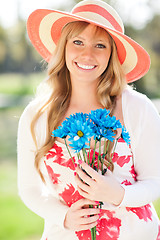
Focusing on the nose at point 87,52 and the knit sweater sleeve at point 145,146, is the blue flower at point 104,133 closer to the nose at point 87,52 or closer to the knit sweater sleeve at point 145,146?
the knit sweater sleeve at point 145,146

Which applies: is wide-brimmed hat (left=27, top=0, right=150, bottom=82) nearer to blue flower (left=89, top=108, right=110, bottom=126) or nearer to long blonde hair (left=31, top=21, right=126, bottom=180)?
long blonde hair (left=31, top=21, right=126, bottom=180)

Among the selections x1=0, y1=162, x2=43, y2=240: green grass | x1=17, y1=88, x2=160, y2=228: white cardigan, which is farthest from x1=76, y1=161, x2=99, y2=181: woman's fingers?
x1=0, y1=162, x2=43, y2=240: green grass

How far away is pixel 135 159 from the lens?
198 cm

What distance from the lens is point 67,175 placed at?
2.01 metres

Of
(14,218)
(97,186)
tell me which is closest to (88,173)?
(97,186)

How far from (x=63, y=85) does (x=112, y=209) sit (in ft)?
2.60

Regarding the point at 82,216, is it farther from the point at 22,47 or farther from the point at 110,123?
the point at 22,47

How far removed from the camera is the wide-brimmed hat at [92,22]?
6.44ft

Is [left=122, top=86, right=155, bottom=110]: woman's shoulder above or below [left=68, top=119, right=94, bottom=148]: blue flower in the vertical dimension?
above

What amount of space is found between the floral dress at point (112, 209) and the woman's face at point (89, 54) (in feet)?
1.21

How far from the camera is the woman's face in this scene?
197cm

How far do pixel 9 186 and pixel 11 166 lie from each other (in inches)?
41.9

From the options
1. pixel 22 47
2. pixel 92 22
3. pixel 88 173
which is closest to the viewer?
pixel 88 173

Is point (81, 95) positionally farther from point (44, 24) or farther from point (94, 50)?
point (44, 24)
